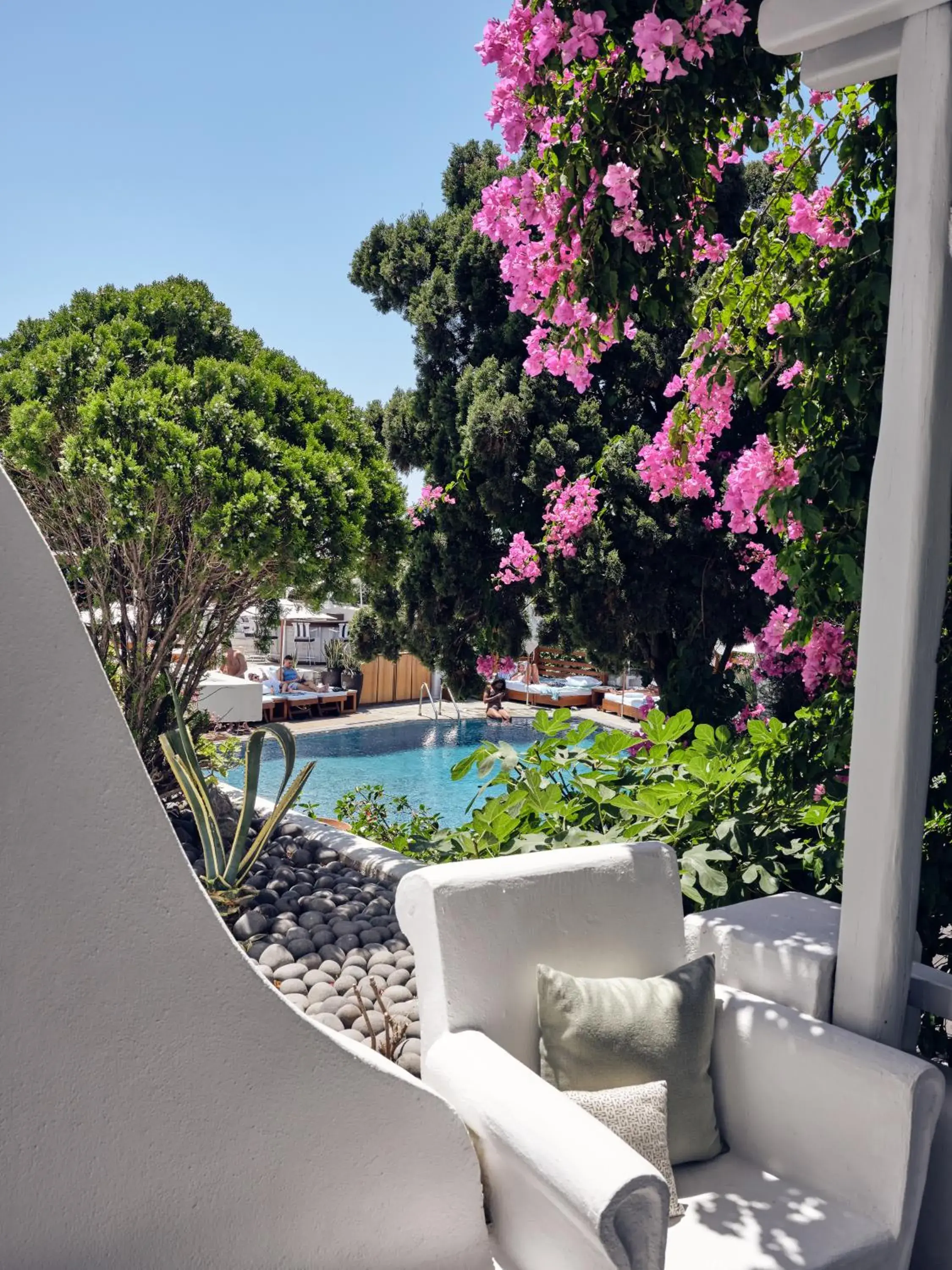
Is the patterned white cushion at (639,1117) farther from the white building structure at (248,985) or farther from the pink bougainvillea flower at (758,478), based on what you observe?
the pink bougainvillea flower at (758,478)

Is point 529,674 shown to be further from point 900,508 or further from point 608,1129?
point 608,1129

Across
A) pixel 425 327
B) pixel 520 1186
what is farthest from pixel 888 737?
pixel 425 327

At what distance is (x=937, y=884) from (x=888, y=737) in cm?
65

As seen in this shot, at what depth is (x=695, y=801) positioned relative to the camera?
2645 mm

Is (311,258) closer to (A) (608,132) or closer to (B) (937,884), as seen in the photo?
(A) (608,132)

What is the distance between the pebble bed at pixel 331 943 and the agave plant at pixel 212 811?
139 mm

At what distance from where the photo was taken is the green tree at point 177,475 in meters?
4.89

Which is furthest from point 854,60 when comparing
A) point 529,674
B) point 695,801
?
point 529,674

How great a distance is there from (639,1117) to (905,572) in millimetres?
1115

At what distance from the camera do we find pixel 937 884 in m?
2.18

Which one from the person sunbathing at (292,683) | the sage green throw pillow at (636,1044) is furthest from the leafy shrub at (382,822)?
the person sunbathing at (292,683)

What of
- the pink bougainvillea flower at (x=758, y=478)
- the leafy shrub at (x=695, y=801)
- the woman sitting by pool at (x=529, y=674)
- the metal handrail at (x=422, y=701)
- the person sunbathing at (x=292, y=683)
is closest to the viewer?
the leafy shrub at (x=695, y=801)

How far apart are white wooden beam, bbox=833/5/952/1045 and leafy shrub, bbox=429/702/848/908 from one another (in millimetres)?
558

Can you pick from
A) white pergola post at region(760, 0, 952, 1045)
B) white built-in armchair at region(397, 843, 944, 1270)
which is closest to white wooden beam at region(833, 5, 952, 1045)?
white pergola post at region(760, 0, 952, 1045)
